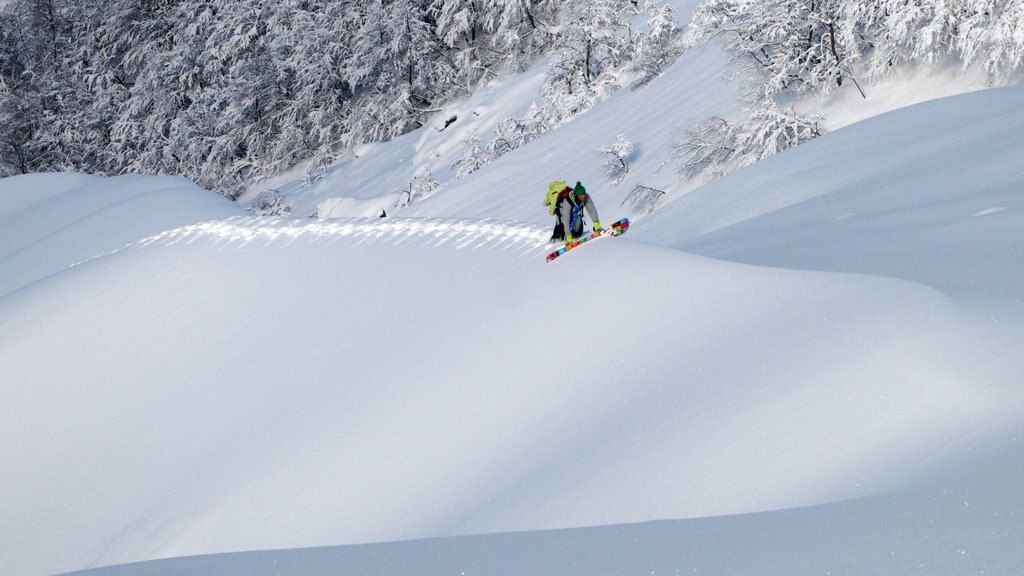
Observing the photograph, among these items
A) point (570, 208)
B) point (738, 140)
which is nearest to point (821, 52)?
point (738, 140)

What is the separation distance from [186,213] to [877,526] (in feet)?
39.3

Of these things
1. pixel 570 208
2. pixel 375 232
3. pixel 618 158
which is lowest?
pixel 618 158

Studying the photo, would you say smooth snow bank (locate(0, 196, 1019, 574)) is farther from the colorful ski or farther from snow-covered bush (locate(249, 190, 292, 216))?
snow-covered bush (locate(249, 190, 292, 216))

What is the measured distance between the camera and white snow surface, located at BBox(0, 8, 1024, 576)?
4.07m

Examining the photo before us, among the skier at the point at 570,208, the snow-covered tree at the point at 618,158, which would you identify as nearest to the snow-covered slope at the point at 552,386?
the skier at the point at 570,208

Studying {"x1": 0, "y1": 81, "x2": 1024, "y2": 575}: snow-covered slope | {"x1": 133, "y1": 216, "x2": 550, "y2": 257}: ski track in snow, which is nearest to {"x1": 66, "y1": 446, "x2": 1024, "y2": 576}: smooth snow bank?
{"x1": 0, "y1": 81, "x2": 1024, "y2": 575}: snow-covered slope

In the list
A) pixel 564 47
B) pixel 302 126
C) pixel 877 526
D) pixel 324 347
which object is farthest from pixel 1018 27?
pixel 302 126

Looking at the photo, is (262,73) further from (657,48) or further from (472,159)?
(657,48)

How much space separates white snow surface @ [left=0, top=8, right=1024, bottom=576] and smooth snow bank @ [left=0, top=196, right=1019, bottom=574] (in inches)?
1.0

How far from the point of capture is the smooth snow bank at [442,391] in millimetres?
4672

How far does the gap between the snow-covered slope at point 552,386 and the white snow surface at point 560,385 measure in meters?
0.03

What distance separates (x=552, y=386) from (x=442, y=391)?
1030mm

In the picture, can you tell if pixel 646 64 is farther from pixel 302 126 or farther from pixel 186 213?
pixel 302 126

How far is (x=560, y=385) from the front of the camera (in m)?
6.60
